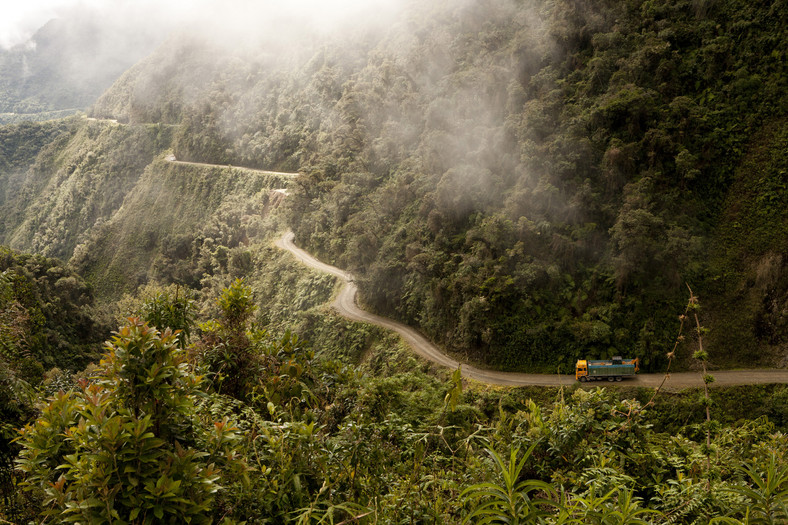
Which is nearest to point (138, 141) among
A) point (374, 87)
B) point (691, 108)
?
point (374, 87)

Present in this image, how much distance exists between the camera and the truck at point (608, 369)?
24.1 metres

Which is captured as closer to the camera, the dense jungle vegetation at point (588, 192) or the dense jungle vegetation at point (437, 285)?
the dense jungle vegetation at point (437, 285)

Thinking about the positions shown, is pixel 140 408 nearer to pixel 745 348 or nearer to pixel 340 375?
pixel 340 375

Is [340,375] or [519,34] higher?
[519,34]

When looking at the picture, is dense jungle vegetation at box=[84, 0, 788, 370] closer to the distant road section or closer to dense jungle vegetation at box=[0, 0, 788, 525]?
dense jungle vegetation at box=[0, 0, 788, 525]

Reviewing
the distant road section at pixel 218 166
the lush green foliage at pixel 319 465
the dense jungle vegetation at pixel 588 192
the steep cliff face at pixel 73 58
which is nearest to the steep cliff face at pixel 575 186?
the dense jungle vegetation at pixel 588 192

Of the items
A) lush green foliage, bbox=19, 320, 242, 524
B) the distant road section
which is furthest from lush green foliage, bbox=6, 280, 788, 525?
the distant road section

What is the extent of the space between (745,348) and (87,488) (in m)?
29.5

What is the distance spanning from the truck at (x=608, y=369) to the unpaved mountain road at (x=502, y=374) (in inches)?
16.2

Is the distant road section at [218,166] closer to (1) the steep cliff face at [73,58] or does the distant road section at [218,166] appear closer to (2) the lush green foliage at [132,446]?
(2) the lush green foliage at [132,446]

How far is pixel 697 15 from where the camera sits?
30656 mm

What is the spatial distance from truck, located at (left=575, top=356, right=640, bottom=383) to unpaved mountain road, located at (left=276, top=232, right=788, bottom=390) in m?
0.41

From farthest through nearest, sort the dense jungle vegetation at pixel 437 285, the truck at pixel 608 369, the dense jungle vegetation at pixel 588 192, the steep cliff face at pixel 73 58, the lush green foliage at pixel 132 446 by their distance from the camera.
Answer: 1. the steep cliff face at pixel 73 58
2. the dense jungle vegetation at pixel 588 192
3. the truck at pixel 608 369
4. the dense jungle vegetation at pixel 437 285
5. the lush green foliage at pixel 132 446

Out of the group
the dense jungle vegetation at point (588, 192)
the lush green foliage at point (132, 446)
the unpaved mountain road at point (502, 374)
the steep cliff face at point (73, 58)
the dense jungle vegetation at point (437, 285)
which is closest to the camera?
the lush green foliage at point (132, 446)
